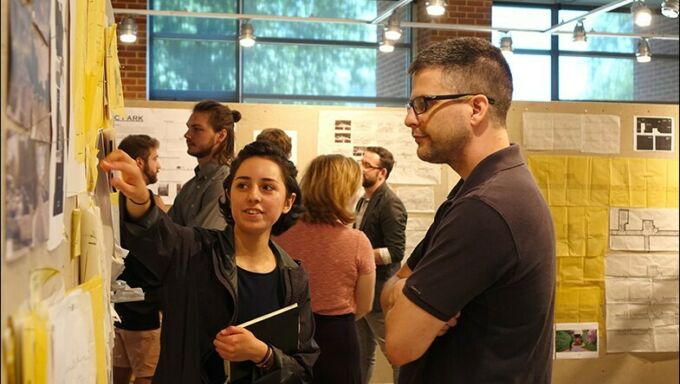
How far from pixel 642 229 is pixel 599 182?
1.50ft

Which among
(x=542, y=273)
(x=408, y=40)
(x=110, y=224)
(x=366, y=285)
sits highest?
(x=408, y=40)

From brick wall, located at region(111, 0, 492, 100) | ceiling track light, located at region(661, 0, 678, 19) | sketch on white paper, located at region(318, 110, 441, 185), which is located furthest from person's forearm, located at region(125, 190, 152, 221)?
brick wall, located at region(111, 0, 492, 100)

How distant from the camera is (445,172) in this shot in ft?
17.9

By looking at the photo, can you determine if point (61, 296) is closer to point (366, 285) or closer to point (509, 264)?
point (509, 264)

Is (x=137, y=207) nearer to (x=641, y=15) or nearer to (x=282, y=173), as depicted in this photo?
(x=282, y=173)

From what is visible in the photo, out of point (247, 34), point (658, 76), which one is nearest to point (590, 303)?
point (247, 34)

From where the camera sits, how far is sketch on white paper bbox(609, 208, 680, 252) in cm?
550

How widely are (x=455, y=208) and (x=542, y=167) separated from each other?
4.01m

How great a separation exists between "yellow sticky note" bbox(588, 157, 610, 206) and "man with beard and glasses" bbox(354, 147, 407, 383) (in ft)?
5.14

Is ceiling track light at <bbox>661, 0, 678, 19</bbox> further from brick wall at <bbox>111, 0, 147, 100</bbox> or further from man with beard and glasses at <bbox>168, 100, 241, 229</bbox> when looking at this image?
brick wall at <bbox>111, 0, 147, 100</bbox>

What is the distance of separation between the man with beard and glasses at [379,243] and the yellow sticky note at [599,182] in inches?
61.6

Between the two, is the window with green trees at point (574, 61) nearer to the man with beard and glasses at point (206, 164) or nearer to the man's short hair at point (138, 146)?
the man's short hair at point (138, 146)

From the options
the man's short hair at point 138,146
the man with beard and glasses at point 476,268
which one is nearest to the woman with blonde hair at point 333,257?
the man's short hair at point 138,146

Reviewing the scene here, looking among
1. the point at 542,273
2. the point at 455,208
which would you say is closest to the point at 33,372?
the point at 455,208
